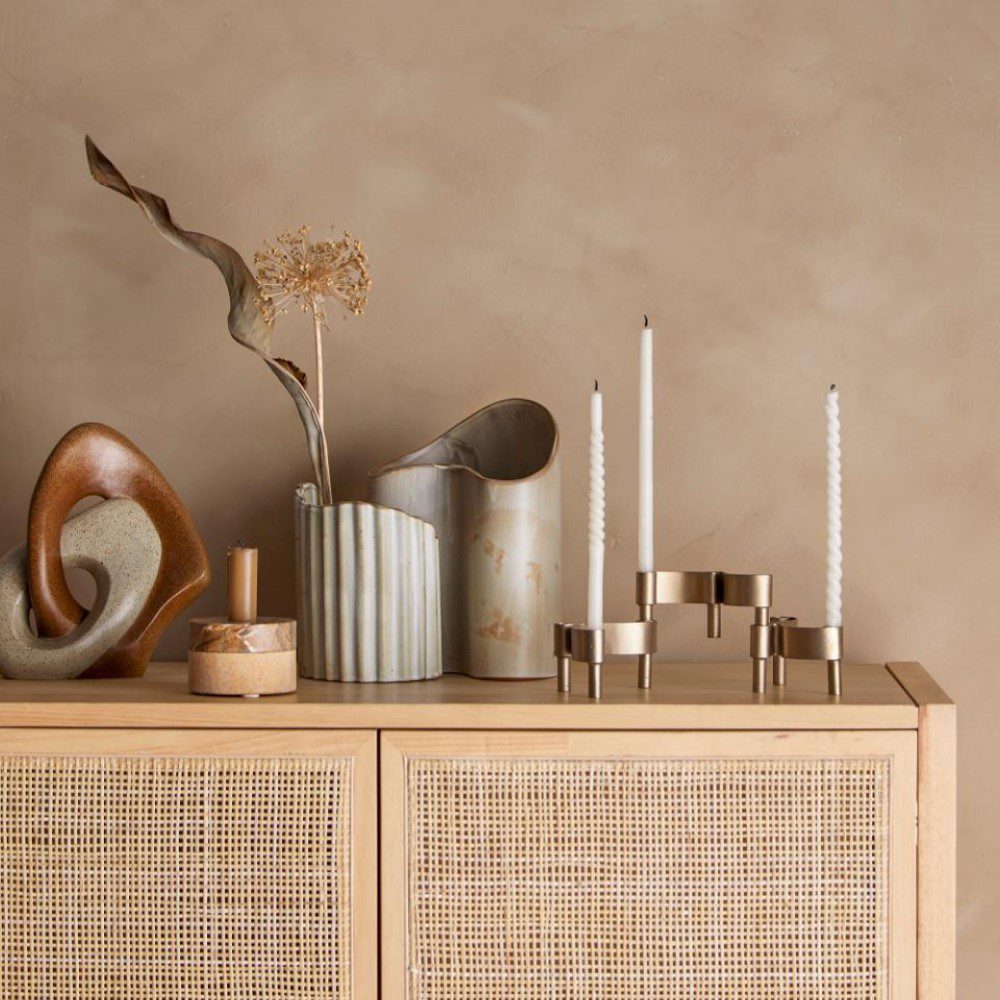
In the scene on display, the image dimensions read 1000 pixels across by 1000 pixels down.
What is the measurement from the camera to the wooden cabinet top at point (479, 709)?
0.95m

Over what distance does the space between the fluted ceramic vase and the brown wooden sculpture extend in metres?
0.13

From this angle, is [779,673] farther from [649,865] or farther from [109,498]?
A: [109,498]

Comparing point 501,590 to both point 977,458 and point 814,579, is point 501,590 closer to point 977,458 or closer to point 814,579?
point 814,579

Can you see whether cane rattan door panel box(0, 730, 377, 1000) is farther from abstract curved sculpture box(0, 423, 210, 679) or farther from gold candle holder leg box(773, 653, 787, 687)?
gold candle holder leg box(773, 653, 787, 687)

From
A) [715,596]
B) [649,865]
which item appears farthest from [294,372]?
[649,865]

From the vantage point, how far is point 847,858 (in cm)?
95

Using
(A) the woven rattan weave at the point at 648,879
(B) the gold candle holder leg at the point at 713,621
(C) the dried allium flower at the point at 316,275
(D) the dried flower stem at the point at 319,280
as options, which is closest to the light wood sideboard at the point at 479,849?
(A) the woven rattan weave at the point at 648,879

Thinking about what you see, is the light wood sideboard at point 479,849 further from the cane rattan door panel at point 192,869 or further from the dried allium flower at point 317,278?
the dried allium flower at point 317,278

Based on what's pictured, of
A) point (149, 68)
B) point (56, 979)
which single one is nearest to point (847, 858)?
point (56, 979)

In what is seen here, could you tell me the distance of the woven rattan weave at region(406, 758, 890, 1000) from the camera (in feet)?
3.10

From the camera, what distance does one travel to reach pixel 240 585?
1043 mm

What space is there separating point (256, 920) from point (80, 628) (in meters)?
0.32

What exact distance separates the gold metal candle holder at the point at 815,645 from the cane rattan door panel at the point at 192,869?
0.35 meters

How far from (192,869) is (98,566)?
31 centimetres
